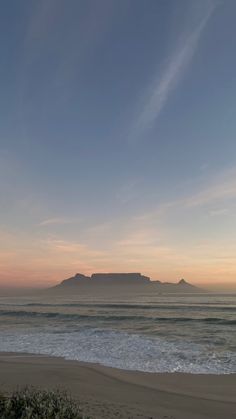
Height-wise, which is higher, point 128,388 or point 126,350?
point 126,350

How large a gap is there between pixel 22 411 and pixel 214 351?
40.1 feet

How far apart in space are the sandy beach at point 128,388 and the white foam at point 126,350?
1.08 meters

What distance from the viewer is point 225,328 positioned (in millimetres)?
25047

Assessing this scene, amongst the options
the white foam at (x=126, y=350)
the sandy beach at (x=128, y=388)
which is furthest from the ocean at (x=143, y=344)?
the sandy beach at (x=128, y=388)

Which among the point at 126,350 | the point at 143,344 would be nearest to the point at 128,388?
the point at 126,350

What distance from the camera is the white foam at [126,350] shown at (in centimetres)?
1403

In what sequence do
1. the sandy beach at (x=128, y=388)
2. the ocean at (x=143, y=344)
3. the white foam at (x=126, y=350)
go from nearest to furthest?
the sandy beach at (x=128, y=388) < the white foam at (x=126, y=350) < the ocean at (x=143, y=344)

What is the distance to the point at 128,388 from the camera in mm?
10820

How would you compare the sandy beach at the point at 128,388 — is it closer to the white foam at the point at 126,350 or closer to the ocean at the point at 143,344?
the white foam at the point at 126,350

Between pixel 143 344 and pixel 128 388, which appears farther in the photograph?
pixel 143 344

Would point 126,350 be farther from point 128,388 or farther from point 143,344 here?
point 128,388

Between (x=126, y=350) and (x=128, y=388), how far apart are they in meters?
6.41

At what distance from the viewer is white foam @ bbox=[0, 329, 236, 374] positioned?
14034 millimetres

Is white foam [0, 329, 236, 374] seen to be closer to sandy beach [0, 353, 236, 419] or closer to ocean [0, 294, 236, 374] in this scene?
ocean [0, 294, 236, 374]
